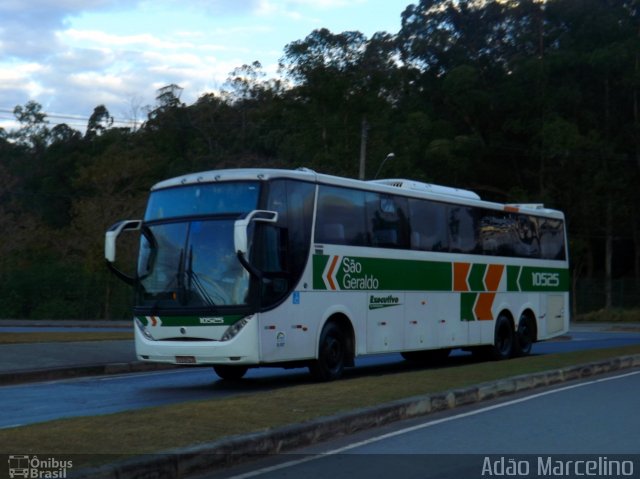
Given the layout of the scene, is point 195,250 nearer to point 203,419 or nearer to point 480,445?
point 203,419

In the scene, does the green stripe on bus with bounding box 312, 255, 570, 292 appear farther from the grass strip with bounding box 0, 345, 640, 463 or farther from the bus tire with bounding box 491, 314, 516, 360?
the grass strip with bounding box 0, 345, 640, 463

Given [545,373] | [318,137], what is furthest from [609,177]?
[545,373]

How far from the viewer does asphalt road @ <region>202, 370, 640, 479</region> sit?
9.11 meters

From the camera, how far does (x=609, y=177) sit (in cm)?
5756

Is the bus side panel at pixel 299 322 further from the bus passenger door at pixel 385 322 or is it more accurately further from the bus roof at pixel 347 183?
the bus roof at pixel 347 183

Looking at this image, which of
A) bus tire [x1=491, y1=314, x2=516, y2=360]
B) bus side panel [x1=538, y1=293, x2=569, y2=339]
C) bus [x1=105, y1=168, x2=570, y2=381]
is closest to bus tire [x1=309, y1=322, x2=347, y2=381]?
bus [x1=105, y1=168, x2=570, y2=381]

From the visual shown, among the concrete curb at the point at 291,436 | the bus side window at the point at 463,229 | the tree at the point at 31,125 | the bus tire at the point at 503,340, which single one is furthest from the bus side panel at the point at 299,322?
the tree at the point at 31,125

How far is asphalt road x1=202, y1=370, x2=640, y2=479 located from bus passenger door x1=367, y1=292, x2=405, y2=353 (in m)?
4.20

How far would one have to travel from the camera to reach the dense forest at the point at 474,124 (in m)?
57.1

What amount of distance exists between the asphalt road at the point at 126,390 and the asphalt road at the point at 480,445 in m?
3.78

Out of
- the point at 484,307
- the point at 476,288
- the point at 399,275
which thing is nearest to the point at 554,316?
the point at 484,307

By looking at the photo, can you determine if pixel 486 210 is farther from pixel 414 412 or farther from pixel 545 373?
pixel 414 412

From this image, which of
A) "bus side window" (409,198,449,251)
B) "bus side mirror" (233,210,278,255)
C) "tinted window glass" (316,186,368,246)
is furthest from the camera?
"bus side window" (409,198,449,251)

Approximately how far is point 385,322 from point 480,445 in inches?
309
